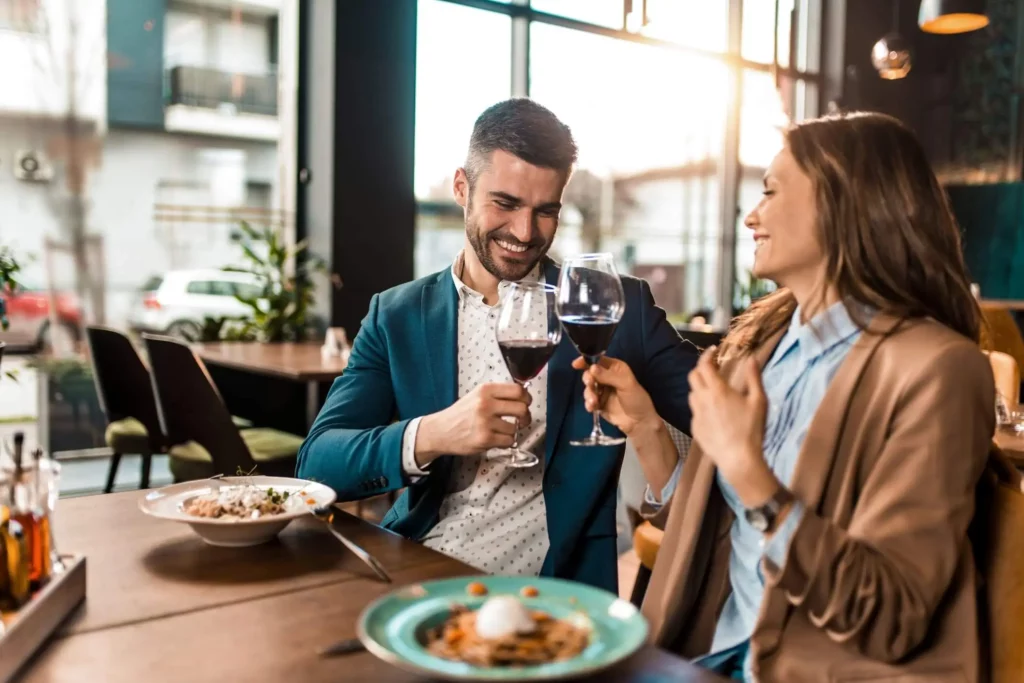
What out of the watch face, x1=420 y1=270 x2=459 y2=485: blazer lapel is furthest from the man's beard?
the watch face

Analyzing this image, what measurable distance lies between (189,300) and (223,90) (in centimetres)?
121

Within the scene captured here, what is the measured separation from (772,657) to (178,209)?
15.0 ft

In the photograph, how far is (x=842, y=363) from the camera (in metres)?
1.24

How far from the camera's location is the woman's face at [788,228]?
4.23 feet

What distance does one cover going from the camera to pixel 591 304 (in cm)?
140

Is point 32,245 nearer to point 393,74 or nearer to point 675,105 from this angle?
point 393,74

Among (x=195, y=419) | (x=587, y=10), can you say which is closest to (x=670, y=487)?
(x=195, y=419)

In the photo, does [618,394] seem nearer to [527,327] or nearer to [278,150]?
[527,327]

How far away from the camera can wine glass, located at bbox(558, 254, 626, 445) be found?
4.58ft

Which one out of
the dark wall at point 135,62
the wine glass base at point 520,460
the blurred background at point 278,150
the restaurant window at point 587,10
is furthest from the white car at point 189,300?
the wine glass base at point 520,460

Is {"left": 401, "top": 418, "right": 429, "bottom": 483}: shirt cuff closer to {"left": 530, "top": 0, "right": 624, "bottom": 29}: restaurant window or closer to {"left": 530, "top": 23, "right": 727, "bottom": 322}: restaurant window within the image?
{"left": 530, "top": 23, "right": 727, "bottom": 322}: restaurant window

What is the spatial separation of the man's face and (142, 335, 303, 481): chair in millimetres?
1937

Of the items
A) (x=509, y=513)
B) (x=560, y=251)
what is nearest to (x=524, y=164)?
(x=509, y=513)

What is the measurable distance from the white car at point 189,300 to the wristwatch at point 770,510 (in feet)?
14.6
